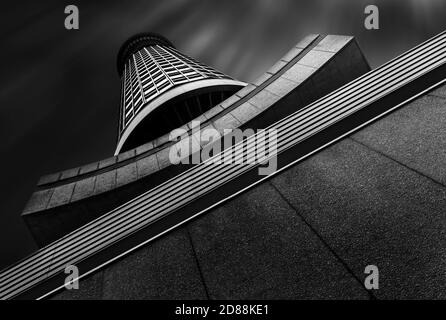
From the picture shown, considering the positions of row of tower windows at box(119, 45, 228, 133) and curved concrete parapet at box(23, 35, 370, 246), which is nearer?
curved concrete parapet at box(23, 35, 370, 246)

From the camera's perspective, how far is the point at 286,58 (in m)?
13.2

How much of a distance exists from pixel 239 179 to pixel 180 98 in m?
24.6

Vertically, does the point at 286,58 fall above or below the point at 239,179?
above

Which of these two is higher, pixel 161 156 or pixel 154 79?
pixel 154 79

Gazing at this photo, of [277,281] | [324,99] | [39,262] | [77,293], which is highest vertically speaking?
[324,99]

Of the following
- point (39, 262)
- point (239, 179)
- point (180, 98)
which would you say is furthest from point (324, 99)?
point (180, 98)

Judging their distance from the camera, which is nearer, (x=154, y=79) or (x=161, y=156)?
(x=161, y=156)

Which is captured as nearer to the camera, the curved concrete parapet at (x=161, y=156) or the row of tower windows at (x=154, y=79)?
the curved concrete parapet at (x=161, y=156)

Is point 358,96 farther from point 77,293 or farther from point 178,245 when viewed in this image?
point 77,293

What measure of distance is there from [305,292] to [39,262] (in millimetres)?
6761
